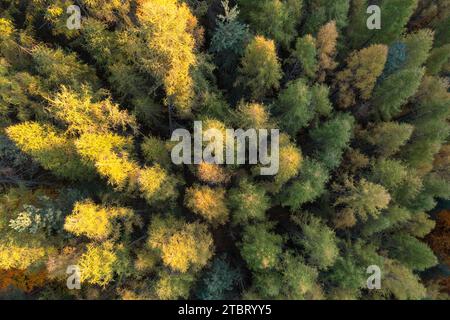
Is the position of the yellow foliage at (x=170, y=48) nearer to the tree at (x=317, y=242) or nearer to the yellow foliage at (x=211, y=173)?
the yellow foliage at (x=211, y=173)

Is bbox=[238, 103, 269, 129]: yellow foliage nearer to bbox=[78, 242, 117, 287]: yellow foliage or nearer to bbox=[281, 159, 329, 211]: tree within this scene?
bbox=[281, 159, 329, 211]: tree

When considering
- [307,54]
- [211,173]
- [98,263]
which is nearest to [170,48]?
[211,173]

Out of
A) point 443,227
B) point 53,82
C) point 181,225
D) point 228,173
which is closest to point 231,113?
point 228,173

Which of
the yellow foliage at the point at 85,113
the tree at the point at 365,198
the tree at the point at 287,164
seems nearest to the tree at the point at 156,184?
the yellow foliage at the point at 85,113

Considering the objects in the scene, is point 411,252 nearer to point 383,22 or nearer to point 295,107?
point 295,107

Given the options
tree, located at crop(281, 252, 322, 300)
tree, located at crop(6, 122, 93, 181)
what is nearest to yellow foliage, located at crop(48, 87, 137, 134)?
tree, located at crop(6, 122, 93, 181)
